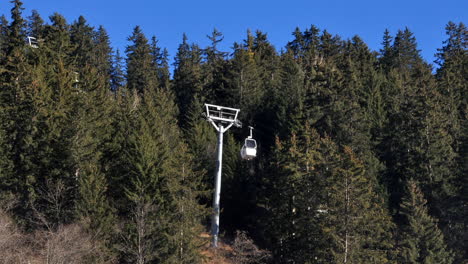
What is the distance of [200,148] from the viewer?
1789 inches

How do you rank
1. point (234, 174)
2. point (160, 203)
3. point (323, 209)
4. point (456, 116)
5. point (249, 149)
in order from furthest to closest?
1. point (456, 116)
2. point (234, 174)
3. point (249, 149)
4. point (323, 209)
5. point (160, 203)

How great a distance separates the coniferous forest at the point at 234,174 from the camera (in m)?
27.5

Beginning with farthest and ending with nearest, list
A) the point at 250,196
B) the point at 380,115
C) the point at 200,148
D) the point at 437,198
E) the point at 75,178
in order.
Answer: the point at 380,115 < the point at 200,148 < the point at 250,196 < the point at 437,198 < the point at 75,178

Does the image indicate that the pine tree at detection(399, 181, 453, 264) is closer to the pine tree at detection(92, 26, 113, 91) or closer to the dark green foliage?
the dark green foliage

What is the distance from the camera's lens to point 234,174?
142 ft

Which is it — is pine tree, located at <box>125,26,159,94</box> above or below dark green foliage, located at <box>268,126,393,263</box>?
above

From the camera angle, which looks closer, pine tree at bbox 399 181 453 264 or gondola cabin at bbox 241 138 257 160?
pine tree at bbox 399 181 453 264

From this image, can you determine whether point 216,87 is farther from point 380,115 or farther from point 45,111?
point 45,111

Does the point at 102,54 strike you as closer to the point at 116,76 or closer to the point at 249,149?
the point at 116,76

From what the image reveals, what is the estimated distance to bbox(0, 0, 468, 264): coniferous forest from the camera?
90.1 feet

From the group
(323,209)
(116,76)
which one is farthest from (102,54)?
(323,209)

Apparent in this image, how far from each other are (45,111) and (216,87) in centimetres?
2690

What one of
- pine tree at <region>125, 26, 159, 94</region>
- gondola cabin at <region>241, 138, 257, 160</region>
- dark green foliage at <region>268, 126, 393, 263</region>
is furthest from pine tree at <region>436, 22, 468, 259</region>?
pine tree at <region>125, 26, 159, 94</region>

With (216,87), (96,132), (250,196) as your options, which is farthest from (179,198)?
(216,87)
